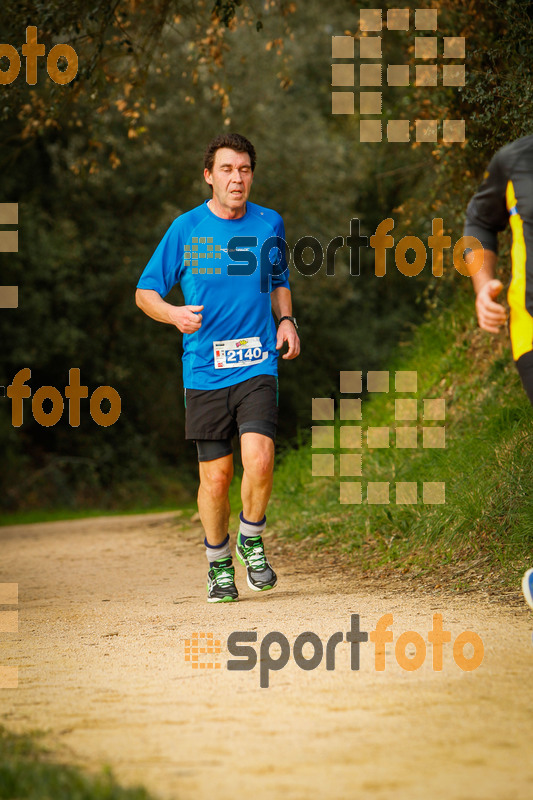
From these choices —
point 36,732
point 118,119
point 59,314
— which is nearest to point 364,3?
point 36,732

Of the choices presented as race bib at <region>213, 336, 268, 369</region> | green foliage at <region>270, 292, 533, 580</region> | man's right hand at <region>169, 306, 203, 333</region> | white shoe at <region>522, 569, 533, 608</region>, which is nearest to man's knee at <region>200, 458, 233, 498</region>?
race bib at <region>213, 336, 268, 369</region>

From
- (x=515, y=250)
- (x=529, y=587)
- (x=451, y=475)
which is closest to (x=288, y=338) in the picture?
(x=515, y=250)

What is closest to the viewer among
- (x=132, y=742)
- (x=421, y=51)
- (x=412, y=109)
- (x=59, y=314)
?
(x=132, y=742)

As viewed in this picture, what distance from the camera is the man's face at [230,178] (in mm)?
5848

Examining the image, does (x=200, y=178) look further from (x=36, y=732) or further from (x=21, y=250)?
(x=36, y=732)

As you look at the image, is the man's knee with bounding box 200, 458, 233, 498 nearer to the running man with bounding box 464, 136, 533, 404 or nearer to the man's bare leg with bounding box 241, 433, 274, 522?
the man's bare leg with bounding box 241, 433, 274, 522

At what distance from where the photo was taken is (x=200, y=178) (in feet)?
71.0

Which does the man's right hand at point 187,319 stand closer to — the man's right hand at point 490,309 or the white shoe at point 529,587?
the man's right hand at point 490,309

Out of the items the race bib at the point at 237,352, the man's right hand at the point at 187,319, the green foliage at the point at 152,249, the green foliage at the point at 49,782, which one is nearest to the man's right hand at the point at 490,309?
the man's right hand at the point at 187,319

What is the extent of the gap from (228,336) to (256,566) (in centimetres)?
134

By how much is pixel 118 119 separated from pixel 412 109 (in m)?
11.3

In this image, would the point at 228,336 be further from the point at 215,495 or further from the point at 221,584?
the point at 221,584

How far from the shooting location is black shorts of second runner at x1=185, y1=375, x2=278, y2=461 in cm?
580

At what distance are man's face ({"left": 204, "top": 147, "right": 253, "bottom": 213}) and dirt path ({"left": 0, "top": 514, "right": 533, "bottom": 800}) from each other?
2308 millimetres
